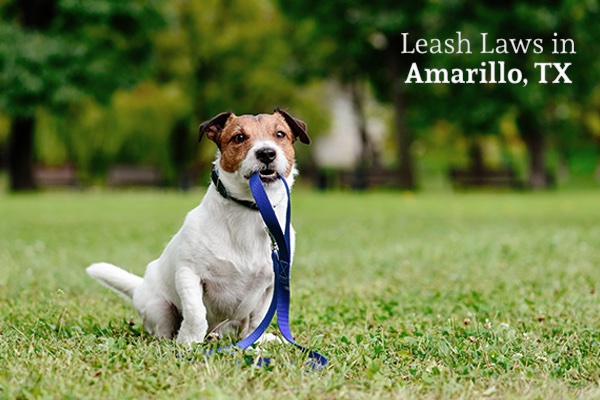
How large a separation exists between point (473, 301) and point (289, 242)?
2750 millimetres

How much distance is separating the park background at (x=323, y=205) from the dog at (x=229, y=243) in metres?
0.31

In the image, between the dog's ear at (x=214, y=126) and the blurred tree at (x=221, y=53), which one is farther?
the blurred tree at (x=221, y=53)

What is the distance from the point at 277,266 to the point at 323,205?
18.3 m

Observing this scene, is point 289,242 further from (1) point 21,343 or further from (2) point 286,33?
(2) point 286,33

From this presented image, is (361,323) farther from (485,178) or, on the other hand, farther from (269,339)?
(485,178)

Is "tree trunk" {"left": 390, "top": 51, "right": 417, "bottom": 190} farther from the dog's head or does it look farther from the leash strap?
the leash strap

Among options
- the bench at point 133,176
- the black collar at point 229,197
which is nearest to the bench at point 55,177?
the bench at point 133,176

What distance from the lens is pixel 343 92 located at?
4778 cm

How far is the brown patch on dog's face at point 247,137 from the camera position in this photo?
4.75m

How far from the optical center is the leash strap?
4652mm

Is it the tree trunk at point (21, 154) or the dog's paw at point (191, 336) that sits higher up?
the tree trunk at point (21, 154)

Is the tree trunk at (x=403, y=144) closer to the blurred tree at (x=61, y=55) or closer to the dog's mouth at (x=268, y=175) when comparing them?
the blurred tree at (x=61, y=55)

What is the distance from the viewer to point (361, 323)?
19.6 feet

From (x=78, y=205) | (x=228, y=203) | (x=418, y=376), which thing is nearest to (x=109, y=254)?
(x=228, y=203)
